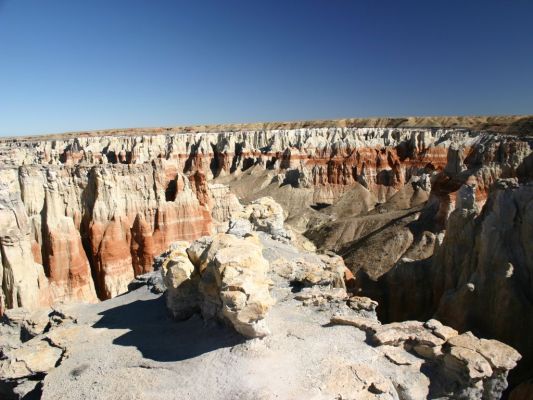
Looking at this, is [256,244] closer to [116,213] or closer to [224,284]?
[224,284]

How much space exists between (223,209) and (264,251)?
12080 millimetres

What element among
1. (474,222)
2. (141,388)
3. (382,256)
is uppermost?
(474,222)

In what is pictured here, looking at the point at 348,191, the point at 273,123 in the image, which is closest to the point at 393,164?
the point at 348,191

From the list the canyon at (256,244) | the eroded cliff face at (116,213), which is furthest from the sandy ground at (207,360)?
the eroded cliff face at (116,213)

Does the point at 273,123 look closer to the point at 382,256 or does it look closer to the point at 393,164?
the point at 393,164

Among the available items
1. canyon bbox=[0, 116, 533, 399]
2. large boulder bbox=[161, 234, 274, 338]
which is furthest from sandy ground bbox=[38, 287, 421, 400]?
canyon bbox=[0, 116, 533, 399]

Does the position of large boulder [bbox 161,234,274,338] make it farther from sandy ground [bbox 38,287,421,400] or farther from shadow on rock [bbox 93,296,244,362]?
sandy ground [bbox 38,287,421,400]

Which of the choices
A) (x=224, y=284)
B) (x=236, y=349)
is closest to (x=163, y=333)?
(x=236, y=349)

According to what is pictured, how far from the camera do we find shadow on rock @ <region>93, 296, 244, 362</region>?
33.2 ft

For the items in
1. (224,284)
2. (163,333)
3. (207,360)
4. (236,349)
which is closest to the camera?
(207,360)

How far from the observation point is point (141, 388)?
8.96 m

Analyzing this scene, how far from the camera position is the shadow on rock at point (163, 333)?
33.2ft

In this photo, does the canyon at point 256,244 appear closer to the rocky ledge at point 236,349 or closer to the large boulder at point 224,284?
the large boulder at point 224,284

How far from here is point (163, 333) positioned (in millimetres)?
11398
